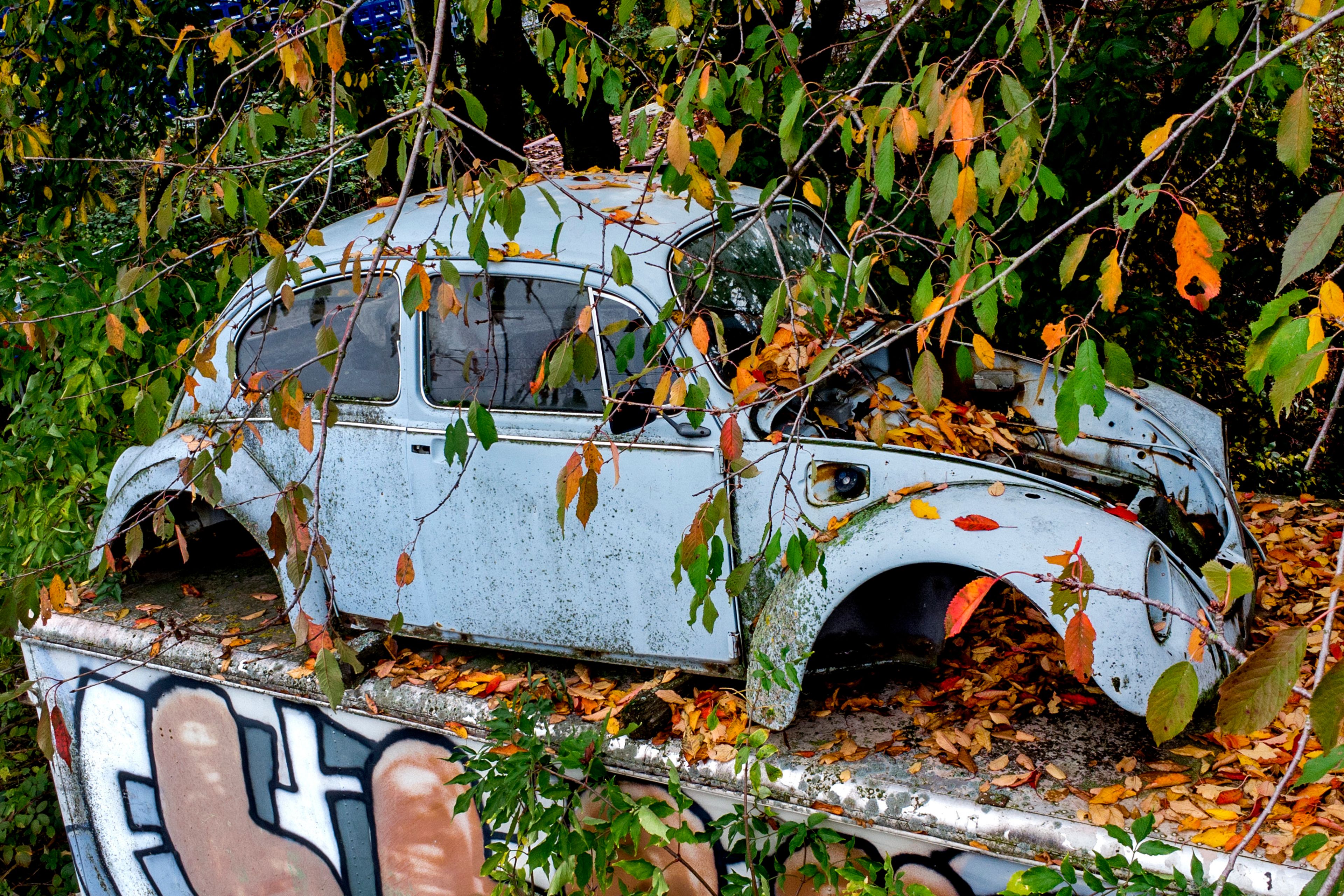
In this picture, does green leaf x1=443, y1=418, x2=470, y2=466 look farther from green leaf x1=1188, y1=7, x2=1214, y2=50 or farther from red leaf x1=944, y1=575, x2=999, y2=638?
green leaf x1=1188, y1=7, x2=1214, y2=50

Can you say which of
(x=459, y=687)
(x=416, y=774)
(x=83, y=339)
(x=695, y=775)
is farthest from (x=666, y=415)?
(x=83, y=339)

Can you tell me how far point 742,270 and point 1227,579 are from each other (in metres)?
2.16

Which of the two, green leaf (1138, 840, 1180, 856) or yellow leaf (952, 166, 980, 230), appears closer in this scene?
yellow leaf (952, 166, 980, 230)

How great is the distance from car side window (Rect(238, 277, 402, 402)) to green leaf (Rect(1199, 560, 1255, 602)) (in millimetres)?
2667

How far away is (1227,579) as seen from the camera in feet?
4.65

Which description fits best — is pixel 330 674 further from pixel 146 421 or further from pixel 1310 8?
pixel 1310 8

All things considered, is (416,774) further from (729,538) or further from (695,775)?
(729,538)

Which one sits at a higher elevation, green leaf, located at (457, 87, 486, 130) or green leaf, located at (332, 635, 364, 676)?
green leaf, located at (457, 87, 486, 130)

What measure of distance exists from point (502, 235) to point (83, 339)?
257 centimetres

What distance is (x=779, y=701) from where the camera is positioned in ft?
9.55

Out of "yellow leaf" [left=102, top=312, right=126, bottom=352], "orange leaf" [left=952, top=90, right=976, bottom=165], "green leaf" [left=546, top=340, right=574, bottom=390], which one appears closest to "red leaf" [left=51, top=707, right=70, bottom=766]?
"yellow leaf" [left=102, top=312, right=126, bottom=352]

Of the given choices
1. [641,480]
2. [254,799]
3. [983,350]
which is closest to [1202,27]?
[983,350]

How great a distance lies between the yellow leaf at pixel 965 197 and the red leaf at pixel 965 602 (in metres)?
0.73

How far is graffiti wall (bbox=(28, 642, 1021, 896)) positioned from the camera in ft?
11.4
